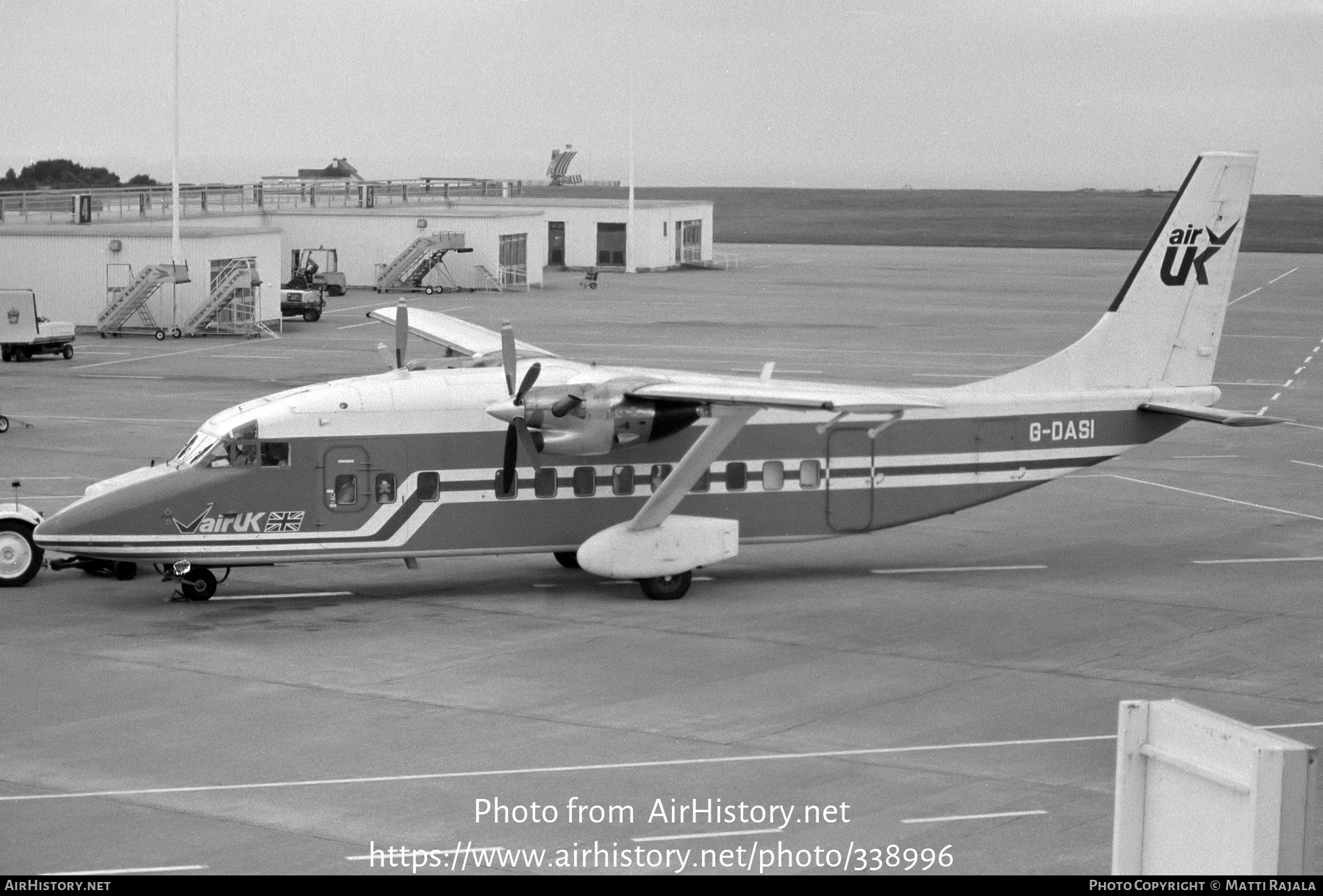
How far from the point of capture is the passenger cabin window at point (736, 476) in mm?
28078

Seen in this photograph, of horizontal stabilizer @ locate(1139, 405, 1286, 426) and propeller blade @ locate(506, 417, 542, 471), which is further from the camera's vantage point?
horizontal stabilizer @ locate(1139, 405, 1286, 426)

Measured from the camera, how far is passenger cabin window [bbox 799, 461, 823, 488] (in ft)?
93.1

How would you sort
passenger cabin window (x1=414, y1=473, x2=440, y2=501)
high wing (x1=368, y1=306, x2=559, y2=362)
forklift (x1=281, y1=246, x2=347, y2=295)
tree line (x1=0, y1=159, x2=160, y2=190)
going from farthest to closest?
tree line (x1=0, y1=159, x2=160, y2=190), forklift (x1=281, y1=246, x2=347, y2=295), high wing (x1=368, y1=306, x2=559, y2=362), passenger cabin window (x1=414, y1=473, x2=440, y2=501)

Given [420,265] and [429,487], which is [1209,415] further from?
[420,265]

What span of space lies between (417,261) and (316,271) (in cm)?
556

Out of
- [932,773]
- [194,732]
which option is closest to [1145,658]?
[932,773]

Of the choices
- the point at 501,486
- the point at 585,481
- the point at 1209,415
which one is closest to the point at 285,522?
the point at 501,486

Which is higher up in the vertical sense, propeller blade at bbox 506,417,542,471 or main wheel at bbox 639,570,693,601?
propeller blade at bbox 506,417,542,471

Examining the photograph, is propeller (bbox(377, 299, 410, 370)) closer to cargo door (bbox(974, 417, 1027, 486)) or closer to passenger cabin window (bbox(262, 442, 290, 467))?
passenger cabin window (bbox(262, 442, 290, 467))

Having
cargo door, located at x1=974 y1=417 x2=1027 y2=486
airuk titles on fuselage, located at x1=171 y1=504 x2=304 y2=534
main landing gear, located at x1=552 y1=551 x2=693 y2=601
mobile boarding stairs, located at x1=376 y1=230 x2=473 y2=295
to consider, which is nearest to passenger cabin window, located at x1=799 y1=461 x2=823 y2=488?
main landing gear, located at x1=552 y1=551 x2=693 y2=601

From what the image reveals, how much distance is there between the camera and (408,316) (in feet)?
104

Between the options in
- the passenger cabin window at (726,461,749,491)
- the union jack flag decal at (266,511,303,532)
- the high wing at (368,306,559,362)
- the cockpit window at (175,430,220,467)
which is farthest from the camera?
the high wing at (368,306,559,362)

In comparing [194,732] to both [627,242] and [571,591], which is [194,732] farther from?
[627,242]

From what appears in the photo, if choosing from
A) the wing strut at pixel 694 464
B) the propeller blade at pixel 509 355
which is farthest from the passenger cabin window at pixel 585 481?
the propeller blade at pixel 509 355
